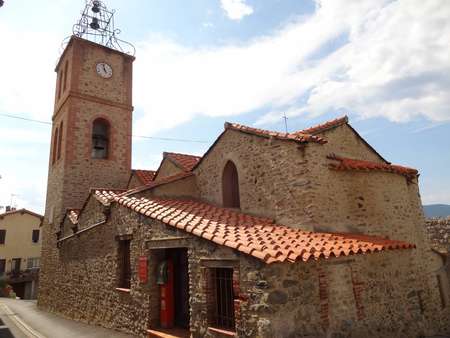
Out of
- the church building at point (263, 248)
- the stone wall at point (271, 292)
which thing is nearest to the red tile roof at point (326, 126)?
the church building at point (263, 248)

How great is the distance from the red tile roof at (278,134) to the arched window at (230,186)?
4.03ft

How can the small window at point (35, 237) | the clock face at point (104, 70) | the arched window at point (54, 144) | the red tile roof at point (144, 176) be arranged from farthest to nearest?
1. the small window at point (35, 237)
2. the arched window at point (54, 144)
3. the clock face at point (104, 70)
4. the red tile roof at point (144, 176)

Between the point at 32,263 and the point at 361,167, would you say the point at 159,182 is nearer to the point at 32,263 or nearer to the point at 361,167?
the point at 361,167

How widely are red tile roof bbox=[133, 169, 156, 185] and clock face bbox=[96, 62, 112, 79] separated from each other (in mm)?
5340

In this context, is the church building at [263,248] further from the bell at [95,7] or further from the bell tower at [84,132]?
the bell at [95,7]

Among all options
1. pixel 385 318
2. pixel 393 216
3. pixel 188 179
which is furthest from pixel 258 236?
pixel 188 179

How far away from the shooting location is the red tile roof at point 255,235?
5.74 meters

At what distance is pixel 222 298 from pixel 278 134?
4445 mm

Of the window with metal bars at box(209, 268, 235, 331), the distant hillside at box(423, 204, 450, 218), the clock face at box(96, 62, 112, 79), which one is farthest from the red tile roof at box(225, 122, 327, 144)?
the distant hillside at box(423, 204, 450, 218)

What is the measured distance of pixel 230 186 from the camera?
423 inches

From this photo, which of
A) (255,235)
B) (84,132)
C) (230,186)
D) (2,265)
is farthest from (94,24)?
(2,265)

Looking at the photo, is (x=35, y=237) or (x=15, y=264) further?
(x=35, y=237)

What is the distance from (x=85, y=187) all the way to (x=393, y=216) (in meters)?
13.2

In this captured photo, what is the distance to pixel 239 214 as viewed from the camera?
9297 mm
